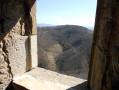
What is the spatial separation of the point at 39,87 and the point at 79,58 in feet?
37.0

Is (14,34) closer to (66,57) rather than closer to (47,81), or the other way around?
(47,81)

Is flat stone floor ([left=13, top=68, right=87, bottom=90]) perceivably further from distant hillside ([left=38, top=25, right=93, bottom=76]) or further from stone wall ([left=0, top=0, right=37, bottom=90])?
distant hillside ([left=38, top=25, right=93, bottom=76])

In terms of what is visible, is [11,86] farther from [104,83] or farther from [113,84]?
[113,84]

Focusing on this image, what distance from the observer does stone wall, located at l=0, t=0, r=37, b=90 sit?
1804 mm

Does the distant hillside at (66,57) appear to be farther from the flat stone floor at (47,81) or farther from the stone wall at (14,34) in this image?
the stone wall at (14,34)

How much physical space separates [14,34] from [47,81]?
0.84 metres

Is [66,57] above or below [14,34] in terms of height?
below

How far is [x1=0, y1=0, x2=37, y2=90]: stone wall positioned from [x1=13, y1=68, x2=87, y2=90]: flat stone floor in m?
0.16

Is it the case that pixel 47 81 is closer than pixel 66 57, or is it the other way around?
pixel 47 81

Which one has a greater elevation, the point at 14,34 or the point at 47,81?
the point at 14,34

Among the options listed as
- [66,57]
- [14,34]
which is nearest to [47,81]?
[14,34]

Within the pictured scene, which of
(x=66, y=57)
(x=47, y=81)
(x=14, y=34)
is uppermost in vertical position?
(x=14, y=34)

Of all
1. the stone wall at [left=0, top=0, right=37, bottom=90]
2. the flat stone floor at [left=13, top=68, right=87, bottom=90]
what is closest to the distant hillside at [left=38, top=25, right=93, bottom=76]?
the flat stone floor at [left=13, top=68, right=87, bottom=90]

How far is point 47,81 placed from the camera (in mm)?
1930
